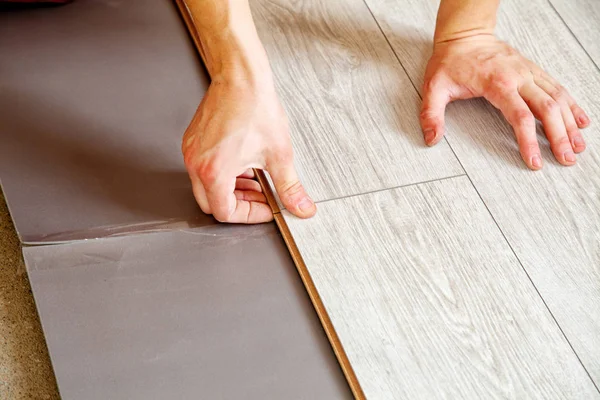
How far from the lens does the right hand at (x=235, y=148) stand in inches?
46.4

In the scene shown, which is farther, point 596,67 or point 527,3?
point 527,3

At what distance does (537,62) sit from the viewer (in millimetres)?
1562

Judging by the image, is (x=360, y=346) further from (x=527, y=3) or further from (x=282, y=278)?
(x=527, y=3)

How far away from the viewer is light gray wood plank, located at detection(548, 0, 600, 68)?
1.61 meters

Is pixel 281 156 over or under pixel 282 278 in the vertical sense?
over

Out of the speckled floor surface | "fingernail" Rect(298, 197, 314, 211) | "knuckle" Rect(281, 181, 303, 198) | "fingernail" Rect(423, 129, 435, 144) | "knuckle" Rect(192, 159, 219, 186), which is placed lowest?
the speckled floor surface

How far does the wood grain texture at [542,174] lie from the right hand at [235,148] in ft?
1.13

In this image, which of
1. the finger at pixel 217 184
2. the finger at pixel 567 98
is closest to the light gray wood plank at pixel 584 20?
the finger at pixel 567 98

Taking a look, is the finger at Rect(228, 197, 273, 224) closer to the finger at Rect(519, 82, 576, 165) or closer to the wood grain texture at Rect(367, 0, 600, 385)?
the wood grain texture at Rect(367, 0, 600, 385)

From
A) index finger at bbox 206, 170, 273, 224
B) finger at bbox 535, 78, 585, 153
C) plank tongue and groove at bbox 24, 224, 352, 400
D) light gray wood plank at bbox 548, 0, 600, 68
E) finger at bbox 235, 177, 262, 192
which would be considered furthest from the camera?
light gray wood plank at bbox 548, 0, 600, 68

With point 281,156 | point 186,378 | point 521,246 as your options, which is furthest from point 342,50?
point 186,378

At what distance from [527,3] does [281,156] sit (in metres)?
0.79

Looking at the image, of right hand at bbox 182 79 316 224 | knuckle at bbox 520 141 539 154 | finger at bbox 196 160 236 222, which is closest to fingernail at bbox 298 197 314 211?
right hand at bbox 182 79 316 224

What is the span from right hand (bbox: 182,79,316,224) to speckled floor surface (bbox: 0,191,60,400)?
321 mm
